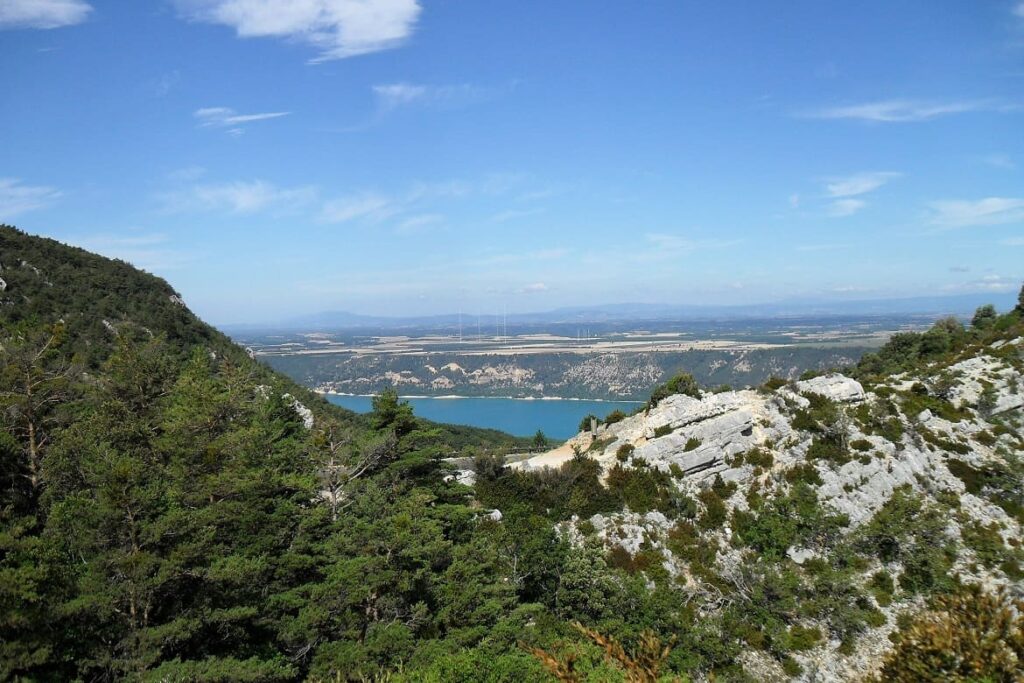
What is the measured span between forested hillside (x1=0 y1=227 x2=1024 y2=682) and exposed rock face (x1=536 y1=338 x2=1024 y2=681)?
11cm

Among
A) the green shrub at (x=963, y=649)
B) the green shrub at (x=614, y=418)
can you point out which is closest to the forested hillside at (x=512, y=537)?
the green shrub at (x=963, y=649)

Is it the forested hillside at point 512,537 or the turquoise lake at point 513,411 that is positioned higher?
the forested hillside at point 512,537

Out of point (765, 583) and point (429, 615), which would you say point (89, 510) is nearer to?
point (429, 615)

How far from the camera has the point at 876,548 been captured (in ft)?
64.6

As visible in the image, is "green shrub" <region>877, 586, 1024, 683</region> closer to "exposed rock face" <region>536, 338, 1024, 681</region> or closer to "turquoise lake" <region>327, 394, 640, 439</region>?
"exposed rock face" <region>536, 338, 1024, 681</region>

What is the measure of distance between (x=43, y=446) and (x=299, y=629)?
8.42 meters

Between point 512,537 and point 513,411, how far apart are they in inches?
3833

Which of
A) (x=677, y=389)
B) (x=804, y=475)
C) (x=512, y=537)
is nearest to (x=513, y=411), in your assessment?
(x=677, y=389)

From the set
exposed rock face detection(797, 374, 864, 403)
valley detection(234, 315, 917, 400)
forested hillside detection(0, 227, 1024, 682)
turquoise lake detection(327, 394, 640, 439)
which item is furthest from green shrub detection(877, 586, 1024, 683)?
valley detection(234, 315, 917, 400)

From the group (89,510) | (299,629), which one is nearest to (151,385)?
(89,510)

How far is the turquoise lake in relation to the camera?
96.0 m

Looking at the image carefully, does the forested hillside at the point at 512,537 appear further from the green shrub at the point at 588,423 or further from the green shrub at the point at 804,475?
the green shrub at the point at 588,423

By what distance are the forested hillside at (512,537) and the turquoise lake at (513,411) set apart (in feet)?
200

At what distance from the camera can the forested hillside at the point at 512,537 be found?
9711 millimetres
